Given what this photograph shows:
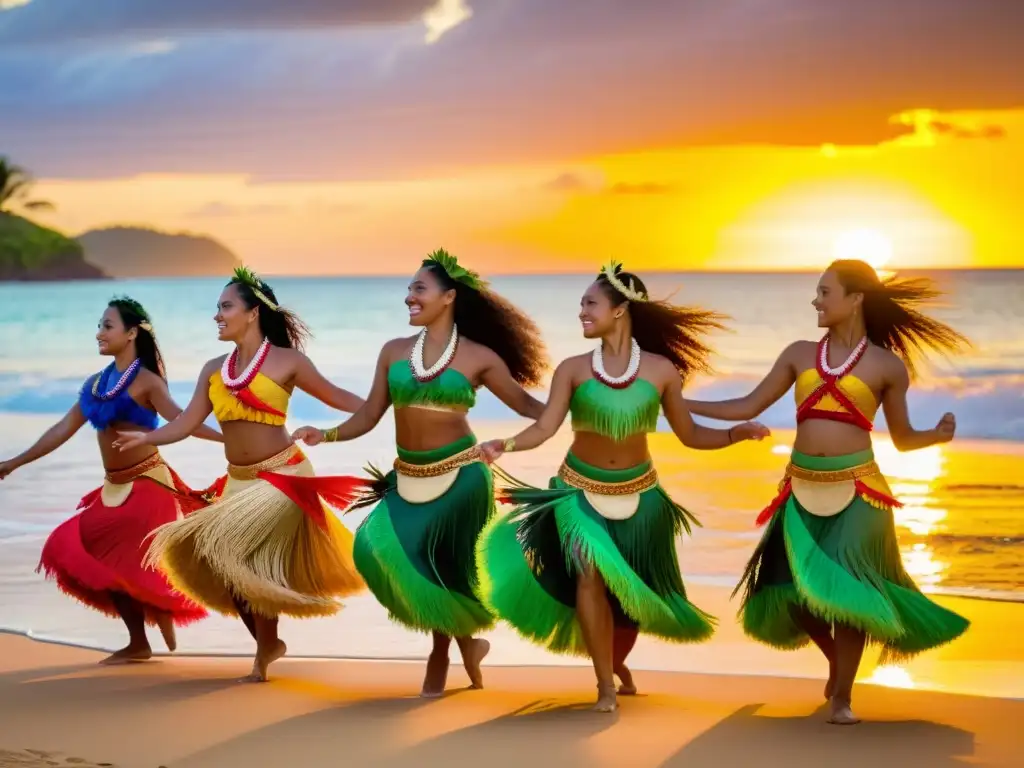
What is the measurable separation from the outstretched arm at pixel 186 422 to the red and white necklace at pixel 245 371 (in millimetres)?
72

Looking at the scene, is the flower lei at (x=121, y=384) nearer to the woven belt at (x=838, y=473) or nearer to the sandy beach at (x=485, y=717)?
the sandy beach at (x=485, y=717)

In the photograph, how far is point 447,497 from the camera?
21.0ft

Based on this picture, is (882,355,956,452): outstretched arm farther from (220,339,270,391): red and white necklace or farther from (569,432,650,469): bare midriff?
(220,339,270,391): red and white necklace

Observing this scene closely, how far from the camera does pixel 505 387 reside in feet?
21.3

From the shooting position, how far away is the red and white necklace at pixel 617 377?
241 inches

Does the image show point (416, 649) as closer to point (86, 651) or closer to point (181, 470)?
point (86, 651)

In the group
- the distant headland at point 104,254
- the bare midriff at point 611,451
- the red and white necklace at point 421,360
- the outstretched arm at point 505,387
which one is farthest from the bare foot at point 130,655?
the distant headland at point 104,254

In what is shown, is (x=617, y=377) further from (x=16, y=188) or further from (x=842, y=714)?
(x=16, y=188)

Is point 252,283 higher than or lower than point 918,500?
higher

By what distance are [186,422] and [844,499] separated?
8.56 feet

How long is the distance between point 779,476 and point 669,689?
6.16 m

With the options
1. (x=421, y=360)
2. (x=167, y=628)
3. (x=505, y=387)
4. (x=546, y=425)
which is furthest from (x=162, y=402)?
(x=546, y=425)

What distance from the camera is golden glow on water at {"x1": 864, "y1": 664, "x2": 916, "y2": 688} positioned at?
6730mm

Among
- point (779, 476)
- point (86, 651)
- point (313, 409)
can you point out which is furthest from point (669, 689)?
point (313, 409)
